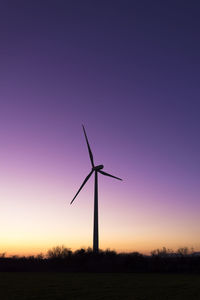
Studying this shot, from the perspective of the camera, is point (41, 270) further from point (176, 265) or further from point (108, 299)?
point (108, 299)

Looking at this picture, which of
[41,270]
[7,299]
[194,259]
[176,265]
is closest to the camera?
[7,299]

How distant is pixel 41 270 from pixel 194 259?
4009 cm

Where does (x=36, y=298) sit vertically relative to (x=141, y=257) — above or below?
below

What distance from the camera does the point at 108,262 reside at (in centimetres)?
7675

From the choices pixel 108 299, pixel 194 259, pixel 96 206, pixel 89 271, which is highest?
pixel 96 206

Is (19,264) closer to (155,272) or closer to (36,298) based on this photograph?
(155,272)

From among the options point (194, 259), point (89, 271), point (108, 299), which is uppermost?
point (194, 259)

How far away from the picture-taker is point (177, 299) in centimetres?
3002

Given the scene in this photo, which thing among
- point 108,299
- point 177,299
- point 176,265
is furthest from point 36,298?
point 176,265

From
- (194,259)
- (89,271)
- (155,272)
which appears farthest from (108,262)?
(194,259)

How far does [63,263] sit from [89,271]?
10895 mm

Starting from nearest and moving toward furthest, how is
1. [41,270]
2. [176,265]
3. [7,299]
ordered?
[7,299], [41,270], [176,265]

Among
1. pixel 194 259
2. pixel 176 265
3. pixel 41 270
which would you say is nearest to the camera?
pixel 41 270

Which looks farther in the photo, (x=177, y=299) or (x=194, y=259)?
(x=194, y=259)
